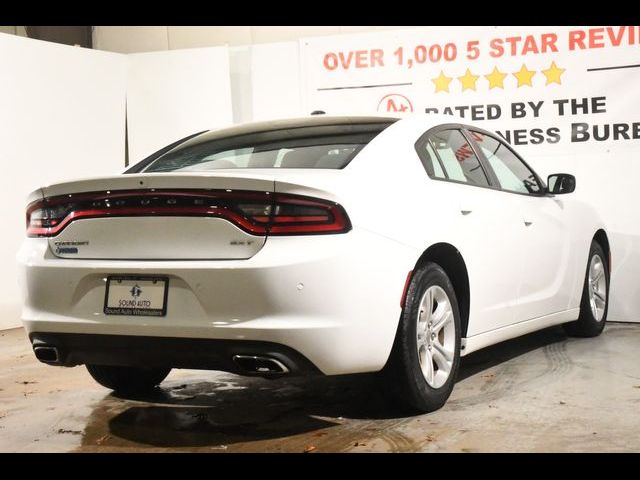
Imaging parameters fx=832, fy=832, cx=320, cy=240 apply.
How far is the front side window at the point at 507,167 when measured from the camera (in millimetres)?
4836

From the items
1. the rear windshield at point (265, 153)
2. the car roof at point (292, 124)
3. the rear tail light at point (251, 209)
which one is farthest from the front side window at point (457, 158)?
the rear tail light at point (251, 209)

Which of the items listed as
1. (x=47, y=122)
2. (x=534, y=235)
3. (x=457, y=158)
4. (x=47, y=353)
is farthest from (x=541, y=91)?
(x=47, y=353)

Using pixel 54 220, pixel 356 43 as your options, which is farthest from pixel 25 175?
pixel 54 220

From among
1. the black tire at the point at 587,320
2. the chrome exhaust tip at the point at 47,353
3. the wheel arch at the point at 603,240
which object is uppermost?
the wheel arch at the point at 603,240

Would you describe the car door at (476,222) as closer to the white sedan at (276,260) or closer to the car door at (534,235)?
the white sedan at (276,260)

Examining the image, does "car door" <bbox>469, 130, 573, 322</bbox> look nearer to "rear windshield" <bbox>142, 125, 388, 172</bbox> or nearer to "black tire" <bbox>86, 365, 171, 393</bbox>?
"rear windshield" <bbox>142, 125, 388, 172</bbox>

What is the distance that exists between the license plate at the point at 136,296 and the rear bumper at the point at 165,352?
0.11 metres

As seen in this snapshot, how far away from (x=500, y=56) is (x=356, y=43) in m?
1.38

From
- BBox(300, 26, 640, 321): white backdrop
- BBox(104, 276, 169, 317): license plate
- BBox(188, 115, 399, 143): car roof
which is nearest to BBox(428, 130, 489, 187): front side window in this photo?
BBox(188, 115, 399, 143): car roof

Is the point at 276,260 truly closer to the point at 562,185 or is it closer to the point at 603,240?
the point at 562,185

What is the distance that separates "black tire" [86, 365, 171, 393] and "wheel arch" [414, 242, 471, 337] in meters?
1.58

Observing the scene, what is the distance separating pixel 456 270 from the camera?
407 centimetres

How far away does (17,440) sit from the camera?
3.63 m
